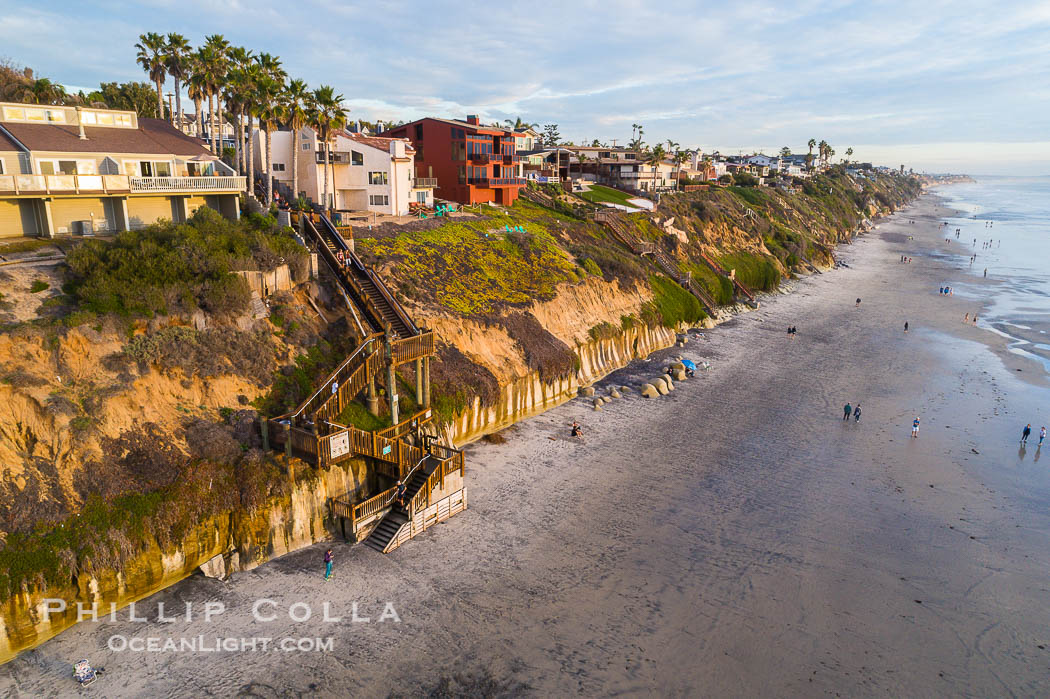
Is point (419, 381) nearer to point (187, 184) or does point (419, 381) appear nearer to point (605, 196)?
point (187, 184)

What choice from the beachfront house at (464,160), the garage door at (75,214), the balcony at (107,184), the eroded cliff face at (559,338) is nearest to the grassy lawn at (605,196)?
the beachfront house at (464,160)

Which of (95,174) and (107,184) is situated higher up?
(95,174)

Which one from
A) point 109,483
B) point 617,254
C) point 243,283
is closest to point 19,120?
point 243,283

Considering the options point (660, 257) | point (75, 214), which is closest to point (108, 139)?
point (75, 214)

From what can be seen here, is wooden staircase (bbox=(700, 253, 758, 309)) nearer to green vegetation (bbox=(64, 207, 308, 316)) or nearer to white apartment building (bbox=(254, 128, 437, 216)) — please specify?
white apartment building (bbox=(254, 128, 437, 216))

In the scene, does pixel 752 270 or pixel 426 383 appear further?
pixel 752 270

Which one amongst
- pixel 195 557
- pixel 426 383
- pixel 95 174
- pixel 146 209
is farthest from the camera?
pixel 146 209

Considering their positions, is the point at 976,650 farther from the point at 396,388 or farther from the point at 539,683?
the point at 396,388

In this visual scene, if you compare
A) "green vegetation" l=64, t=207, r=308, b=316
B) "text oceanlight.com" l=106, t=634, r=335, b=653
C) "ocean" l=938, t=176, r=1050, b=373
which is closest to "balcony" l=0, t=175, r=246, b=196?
"green vegetation" l=64, t=207, r=308, b=316
